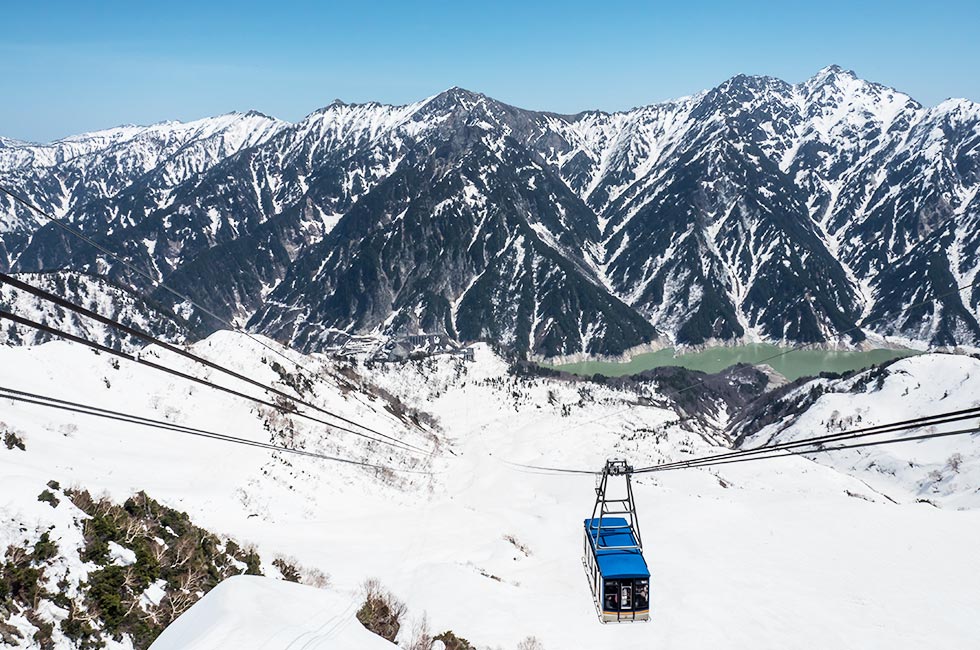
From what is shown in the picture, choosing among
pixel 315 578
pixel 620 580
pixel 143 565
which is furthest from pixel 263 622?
pixel 315 578

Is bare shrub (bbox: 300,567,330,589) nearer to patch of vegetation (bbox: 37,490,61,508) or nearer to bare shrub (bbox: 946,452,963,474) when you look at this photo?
patch of vegetation (bbox: 37,490,61,508)

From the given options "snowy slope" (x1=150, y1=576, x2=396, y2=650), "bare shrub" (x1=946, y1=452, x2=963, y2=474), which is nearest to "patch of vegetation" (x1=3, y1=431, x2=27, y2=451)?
"snowy slope" (x1=150, y1=576, x2=396, y2=650)

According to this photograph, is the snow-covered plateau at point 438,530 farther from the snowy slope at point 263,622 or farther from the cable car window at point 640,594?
the cable car window at point 640,594

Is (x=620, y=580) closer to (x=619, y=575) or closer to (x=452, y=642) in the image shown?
(x=619, y=575)

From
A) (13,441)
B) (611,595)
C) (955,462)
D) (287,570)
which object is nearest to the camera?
(611,595)

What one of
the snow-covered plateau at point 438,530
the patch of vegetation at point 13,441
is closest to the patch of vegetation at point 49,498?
the snow-covered plateau at point 438,530
